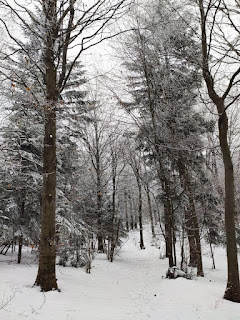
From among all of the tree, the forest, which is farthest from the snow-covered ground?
the tree

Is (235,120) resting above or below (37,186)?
above

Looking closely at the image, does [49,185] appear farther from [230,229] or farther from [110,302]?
[230,229]

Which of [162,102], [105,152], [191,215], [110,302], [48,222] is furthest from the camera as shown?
[105,152]

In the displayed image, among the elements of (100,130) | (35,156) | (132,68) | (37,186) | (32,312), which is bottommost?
(32,312)

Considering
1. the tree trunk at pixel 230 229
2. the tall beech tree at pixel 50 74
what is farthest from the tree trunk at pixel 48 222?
the tree trunk at pixel 230 229

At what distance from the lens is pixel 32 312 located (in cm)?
361

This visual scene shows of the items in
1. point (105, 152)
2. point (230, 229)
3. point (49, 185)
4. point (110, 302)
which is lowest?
point (110, 302)

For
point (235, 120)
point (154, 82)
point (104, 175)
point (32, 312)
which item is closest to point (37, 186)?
point (32, 312)

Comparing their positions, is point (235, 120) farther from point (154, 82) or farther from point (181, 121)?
point (154, 82)

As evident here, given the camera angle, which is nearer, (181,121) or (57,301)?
(57,301)

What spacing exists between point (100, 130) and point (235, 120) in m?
8.09

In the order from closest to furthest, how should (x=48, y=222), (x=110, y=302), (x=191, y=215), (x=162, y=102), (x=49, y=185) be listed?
1. (x=110, y=302)
2. (x=48, y=222)
3. (x=49, y=185)
4. (x=162, y=102)
5. (x=191, y=215)

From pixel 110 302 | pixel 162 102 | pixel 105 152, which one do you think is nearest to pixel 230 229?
pixel 110 302

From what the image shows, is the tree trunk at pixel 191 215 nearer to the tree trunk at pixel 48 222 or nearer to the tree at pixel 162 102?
the tree at pixel 162 102
